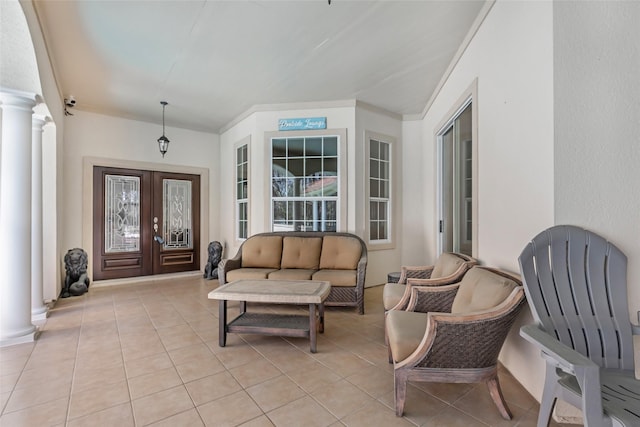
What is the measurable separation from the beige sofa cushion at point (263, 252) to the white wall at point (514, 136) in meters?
2.73

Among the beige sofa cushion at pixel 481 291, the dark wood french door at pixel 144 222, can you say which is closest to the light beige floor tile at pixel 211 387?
the beige sofa cushion at pixel 481 291

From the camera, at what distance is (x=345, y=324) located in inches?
131

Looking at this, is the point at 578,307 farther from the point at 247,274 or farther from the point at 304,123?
the point at 304,123

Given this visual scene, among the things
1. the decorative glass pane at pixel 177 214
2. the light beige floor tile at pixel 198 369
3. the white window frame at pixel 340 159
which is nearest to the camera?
the light beige floor tile at pixel 198 369

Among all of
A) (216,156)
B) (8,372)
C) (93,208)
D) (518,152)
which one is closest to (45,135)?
(93,208)

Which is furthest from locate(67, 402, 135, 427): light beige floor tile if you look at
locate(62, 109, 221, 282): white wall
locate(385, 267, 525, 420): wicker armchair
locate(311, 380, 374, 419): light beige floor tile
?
locate(62, 109, 221, 282): white wall

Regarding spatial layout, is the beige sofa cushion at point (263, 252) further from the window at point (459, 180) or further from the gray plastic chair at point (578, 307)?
the gray plastic chair at point (578, 307)

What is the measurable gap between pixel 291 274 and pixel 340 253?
2.66ft

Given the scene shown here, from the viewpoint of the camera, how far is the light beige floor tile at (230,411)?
1743 millimetres

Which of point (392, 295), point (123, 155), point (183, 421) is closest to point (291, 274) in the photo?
point (392, 295)

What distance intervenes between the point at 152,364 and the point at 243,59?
10.9ft

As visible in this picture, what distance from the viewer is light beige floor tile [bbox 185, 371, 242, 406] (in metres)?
1.98

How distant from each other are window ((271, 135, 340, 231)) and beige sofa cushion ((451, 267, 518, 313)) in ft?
8.95

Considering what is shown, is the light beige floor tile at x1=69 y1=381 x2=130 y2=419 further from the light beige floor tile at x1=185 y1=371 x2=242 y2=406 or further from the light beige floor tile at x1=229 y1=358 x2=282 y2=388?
the light beige floor tile at x1=229 y1=358 x2=282 y2=388
